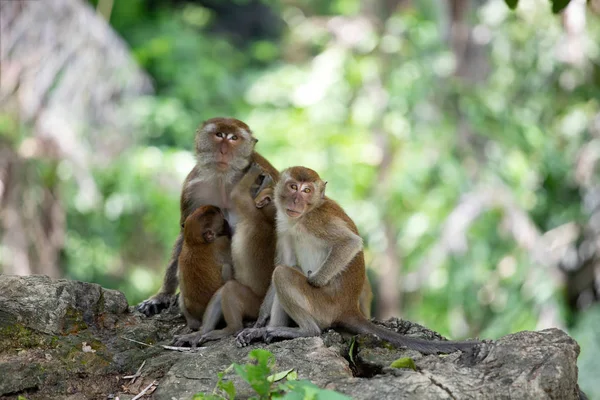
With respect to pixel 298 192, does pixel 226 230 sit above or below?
below

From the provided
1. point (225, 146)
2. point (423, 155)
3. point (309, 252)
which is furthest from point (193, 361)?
point (423, 155)

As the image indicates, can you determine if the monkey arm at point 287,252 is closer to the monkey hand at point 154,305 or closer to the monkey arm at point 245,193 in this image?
the monkey arm at point 245,193

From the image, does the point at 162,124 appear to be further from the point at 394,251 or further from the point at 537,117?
the point at 537,117

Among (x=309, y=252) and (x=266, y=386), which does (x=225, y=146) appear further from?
(x=266, y=386)

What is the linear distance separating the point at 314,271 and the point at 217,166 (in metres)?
1.06

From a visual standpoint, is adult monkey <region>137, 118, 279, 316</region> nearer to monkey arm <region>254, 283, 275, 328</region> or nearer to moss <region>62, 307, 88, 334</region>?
monkey arm <region>254, 283, 275, 328</region>

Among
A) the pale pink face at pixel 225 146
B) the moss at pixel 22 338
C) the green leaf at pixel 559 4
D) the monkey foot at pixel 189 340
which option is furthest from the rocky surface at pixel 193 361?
the green leaf at pixel 559 4

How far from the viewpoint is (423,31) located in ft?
37.0

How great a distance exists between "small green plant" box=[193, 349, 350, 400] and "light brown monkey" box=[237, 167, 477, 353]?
2.15 feet

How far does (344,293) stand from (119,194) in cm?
616

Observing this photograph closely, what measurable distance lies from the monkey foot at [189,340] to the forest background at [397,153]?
5.03 metres

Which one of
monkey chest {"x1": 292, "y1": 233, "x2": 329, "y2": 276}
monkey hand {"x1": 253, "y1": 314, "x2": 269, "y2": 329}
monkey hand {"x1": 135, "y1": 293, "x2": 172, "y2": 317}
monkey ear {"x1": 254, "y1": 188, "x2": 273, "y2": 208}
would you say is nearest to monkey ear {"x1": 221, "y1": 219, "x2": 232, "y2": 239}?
monkey ear {"x1": 254, "y1": 188, "x2": 273, "y2": 208}

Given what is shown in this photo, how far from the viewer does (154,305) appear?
5562 millimetres

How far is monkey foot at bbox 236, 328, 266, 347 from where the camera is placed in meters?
4.58
